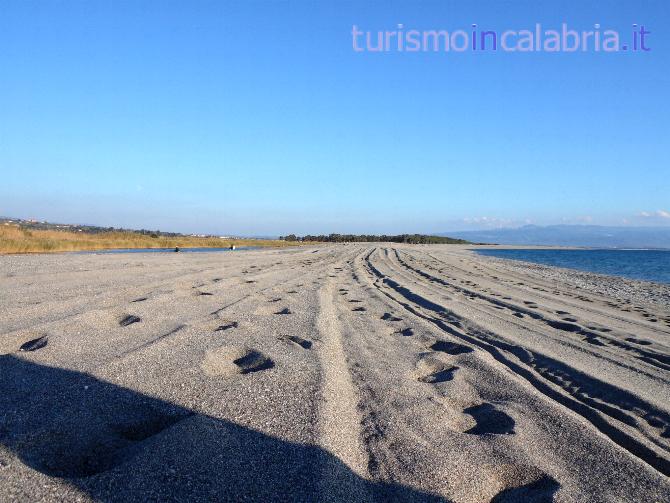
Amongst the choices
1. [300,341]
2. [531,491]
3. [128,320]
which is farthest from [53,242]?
[531,491]

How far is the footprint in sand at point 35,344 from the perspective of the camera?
3.39 meters

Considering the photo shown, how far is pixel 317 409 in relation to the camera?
96.4 inches

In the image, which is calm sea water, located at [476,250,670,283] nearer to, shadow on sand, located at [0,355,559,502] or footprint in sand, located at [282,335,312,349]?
footprint in sand, located at [282,335,312,349]

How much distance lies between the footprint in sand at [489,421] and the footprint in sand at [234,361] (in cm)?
148

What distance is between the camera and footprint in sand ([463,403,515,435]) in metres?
2.39

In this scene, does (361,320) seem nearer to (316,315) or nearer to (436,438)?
(316,315)

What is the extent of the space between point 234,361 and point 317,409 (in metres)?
1.17

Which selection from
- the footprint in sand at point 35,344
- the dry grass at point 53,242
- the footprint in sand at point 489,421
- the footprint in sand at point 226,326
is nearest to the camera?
the footprint in sand at point 489,421

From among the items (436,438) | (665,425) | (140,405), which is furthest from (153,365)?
(665,425)

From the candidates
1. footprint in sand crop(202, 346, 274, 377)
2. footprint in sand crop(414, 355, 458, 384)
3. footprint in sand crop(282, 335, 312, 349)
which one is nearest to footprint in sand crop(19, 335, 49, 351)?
footprint in sand crop(202, 346, 274, 377)

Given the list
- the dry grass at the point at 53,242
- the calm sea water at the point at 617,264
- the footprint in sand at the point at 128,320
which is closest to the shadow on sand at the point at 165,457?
the footprint in sand at the point at 128,320

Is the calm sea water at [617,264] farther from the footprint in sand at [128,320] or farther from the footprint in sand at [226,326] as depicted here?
the footprint in sand at [128,320]

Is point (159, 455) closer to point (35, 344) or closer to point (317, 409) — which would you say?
point (317, 409)

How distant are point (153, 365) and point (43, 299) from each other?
3560mm
